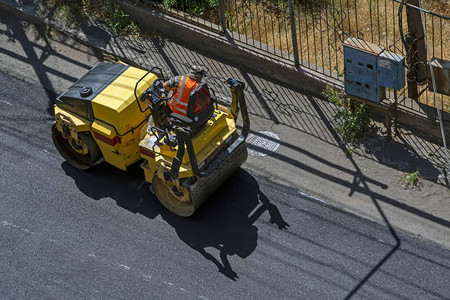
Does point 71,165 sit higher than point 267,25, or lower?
lower

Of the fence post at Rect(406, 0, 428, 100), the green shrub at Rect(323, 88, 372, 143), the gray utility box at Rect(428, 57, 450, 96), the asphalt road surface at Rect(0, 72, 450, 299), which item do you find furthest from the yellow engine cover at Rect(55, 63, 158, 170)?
the gray utility box at Rect(428, 57, 450, 96)

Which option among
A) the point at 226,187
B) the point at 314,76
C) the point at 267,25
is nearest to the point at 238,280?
the point at 226,187

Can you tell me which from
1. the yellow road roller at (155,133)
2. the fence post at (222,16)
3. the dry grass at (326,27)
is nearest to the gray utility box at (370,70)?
the dry grass at (326,27)

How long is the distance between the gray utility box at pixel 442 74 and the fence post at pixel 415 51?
0.96ft

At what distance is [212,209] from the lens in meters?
10.8

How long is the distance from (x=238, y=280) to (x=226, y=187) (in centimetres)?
171

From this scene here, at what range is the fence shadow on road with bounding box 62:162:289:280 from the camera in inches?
404

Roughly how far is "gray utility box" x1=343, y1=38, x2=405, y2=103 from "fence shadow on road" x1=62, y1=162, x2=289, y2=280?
211 centimetres

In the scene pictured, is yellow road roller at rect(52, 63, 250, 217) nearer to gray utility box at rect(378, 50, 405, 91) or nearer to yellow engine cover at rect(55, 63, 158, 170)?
yellow engine cover at rect(55, 63, 158, 170)

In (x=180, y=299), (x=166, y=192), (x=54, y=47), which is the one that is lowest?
(x=180, y=299)

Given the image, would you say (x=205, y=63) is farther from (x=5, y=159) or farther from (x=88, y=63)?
(x=5, y=159)

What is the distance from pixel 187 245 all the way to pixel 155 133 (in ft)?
5.22

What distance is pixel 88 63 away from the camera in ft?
44.1

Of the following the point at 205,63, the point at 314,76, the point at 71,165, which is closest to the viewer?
the point at 71,165
